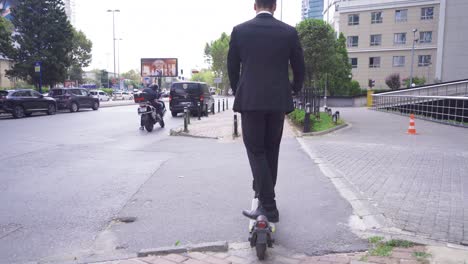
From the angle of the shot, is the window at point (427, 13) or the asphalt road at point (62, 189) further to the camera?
the window at point (427, 13)

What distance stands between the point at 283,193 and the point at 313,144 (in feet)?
16.5

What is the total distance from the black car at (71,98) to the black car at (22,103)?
261cm

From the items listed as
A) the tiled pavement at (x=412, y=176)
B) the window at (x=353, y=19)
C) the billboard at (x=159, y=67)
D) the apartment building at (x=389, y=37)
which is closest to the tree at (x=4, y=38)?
the tiled pavement at (x=412, y=176)

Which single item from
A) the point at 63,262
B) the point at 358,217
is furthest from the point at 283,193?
the point at 63,262

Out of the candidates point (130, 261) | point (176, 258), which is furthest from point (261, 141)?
point (130, 261)

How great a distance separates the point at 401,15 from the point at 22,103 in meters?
49.7

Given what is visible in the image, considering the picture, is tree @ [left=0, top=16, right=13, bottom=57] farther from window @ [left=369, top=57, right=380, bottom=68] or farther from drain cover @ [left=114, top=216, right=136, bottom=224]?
window @ [left=369, top=57, right=380, bottom=68]

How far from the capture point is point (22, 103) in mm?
21547

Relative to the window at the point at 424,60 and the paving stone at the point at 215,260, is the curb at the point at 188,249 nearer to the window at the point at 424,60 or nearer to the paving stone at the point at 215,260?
the paving stone at the point at 215,260

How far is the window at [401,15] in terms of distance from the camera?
53562 mm

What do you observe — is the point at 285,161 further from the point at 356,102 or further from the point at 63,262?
the point at 356,102

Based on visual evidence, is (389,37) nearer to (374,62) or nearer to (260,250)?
(374,62)

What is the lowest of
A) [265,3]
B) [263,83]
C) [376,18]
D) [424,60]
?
[263,83]

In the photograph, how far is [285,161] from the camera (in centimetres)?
761
